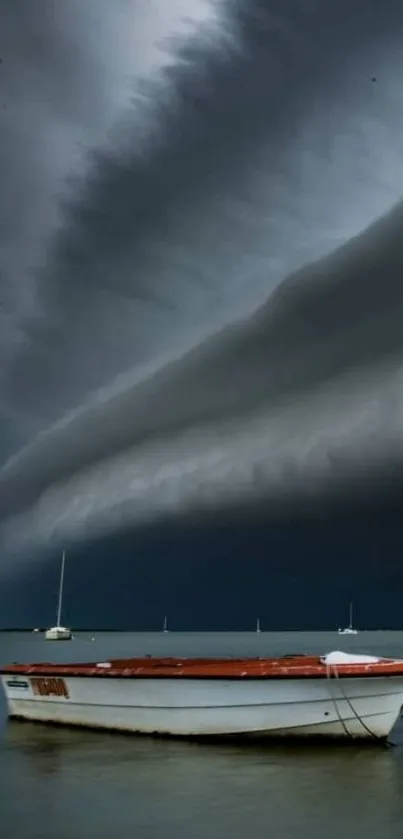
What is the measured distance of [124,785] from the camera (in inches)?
875

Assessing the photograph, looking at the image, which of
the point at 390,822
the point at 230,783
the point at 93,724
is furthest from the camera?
the point at 93,724

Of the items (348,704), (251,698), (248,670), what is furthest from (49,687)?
(348,704)

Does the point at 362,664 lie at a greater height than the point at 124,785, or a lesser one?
greater

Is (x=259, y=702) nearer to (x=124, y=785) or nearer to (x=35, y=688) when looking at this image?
(x=124, y=785)

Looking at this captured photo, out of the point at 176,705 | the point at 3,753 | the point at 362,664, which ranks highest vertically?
the point at 362,664

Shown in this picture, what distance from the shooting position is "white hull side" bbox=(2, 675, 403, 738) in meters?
26.3

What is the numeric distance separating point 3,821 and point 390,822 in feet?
27.8

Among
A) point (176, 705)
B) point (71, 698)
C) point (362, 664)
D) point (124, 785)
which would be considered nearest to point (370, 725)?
point (362, 664)

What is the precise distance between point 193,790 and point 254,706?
5926mm

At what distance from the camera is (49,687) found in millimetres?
31453

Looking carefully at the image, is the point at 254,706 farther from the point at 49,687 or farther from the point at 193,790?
the point at 49,687

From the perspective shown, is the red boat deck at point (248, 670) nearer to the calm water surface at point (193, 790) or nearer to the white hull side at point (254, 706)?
the white hull side at point (254, 706)

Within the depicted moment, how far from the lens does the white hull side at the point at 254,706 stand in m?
26.3

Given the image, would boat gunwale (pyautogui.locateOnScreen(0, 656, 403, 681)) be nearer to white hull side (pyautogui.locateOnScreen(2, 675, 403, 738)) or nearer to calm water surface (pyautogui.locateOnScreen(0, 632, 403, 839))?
white hull side (pyautogui.locateOnScreen(2, 675, 403, 738))
